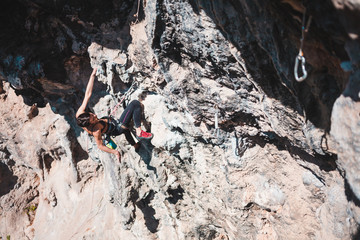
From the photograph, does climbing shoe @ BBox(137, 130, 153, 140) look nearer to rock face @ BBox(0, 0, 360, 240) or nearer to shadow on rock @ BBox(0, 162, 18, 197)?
rock face @ BBox(0, 0, 360, 240)

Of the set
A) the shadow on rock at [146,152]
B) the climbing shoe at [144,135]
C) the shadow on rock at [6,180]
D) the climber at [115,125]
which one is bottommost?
the shadow on rock at [6,180]

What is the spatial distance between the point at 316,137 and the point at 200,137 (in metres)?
1.81

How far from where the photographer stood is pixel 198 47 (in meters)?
3.00

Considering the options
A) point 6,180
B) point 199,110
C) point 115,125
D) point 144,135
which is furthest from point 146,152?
point 6,180

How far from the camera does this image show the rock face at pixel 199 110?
2111 millimetres

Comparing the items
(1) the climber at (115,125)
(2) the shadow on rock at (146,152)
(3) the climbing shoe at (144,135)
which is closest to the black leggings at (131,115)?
(1) the climber at (115,125)

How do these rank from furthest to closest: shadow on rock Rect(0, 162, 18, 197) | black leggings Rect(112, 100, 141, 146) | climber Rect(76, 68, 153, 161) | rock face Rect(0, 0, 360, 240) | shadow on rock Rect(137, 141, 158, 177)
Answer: shadow on rock Rect(0, 162, 18, 197) → shadow on rock Rect(137, 141, 158, 177) → black leggings Rect(112, 100, 141, 146) → climber Rect(76, 68, 153, 161) → rock face Rect(0, 0, 360, 240)

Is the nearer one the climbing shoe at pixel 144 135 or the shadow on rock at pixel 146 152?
the climbing shoe at pixel 144 135

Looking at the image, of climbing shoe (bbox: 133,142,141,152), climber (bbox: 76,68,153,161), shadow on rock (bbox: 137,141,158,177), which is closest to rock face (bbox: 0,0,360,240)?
shadow on rock (bbox: 137,141,158,177)

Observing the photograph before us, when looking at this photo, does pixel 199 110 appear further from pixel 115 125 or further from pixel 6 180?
pixel 6 180

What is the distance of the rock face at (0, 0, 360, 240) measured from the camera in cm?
211

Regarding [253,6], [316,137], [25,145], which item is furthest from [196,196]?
[25,145]

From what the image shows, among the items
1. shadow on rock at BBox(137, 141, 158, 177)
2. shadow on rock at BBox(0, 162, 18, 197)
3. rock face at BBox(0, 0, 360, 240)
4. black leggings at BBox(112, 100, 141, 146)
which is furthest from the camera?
shadow on rock at BBox(0, 162, 18, 197)

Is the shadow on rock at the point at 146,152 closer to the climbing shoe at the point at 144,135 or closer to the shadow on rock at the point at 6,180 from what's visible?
the climbing shoe at the point at 144,135
